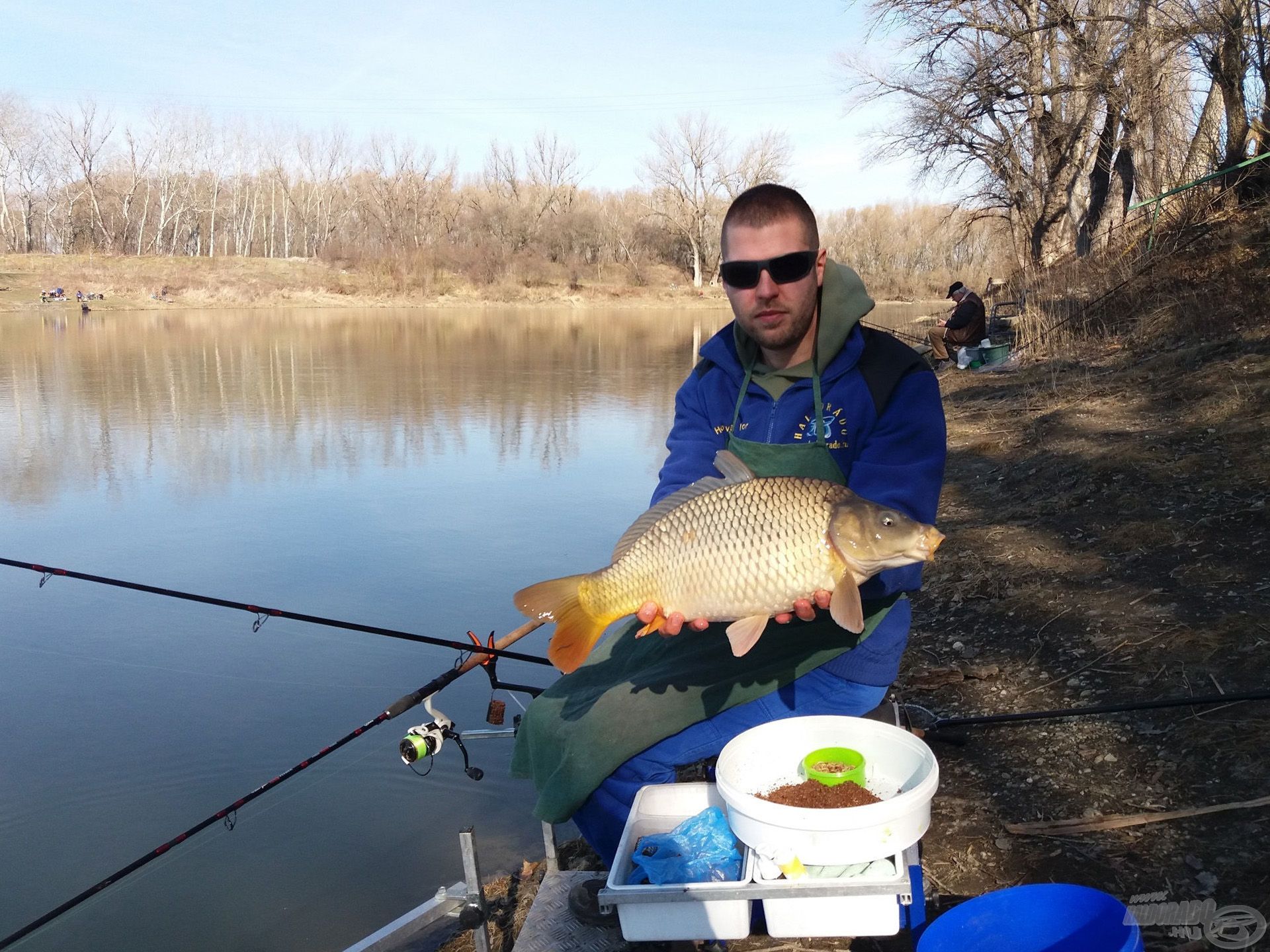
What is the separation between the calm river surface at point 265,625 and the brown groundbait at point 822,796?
1.20m

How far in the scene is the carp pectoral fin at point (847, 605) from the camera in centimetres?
167

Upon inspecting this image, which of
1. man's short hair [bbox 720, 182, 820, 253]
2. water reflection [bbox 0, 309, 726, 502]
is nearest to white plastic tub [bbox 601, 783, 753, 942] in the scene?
man's short hair [bbox 720, 182, 820, 253]

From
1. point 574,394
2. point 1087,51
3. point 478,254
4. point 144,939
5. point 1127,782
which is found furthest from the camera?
point 478,254

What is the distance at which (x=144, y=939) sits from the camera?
2.50m

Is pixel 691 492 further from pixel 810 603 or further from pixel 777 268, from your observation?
pixel 777 268

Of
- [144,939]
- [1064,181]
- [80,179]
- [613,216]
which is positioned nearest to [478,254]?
[613,216]

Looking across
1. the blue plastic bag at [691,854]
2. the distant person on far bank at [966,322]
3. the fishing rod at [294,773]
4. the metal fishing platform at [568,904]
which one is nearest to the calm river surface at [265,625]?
the fishing rod at [294,773]

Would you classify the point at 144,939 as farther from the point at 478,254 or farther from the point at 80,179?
the point at 80,179

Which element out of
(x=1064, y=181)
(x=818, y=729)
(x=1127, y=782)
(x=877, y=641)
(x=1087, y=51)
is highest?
(x=1087, y=51)

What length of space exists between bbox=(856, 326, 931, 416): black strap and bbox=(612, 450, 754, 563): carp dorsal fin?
0.36m

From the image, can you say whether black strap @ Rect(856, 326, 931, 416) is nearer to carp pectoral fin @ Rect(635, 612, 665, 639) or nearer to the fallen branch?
carp pectoral fin @ Rect(635, 612, 665, 639)

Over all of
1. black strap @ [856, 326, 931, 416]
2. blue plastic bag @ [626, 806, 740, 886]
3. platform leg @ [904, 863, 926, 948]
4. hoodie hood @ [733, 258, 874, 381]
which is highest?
hoodie hood @ [733, 258, 874, 381]

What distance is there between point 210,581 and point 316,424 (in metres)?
4.41

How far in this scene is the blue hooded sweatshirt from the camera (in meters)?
1.96
